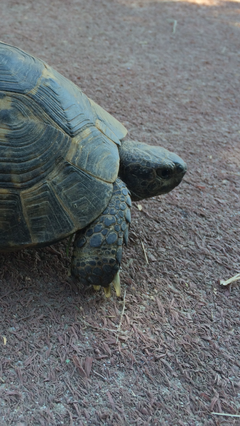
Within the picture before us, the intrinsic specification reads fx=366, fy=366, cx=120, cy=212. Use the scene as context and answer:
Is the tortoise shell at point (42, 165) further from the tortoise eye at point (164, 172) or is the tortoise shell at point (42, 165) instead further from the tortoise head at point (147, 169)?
the tortoise eye at point (164, 172)

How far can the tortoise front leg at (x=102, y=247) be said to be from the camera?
2.21 m

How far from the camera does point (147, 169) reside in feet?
8.65

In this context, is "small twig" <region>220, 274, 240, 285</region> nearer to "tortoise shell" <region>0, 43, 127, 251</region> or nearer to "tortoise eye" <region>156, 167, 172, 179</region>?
"tortoise eye" <region>156, 167, 172, 179</region>

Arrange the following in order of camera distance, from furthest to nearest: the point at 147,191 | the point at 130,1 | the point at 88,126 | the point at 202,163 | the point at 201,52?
the point at 130,1, the point at 201,52, the point at 202,163, the point at 147,191, the point at 88,126

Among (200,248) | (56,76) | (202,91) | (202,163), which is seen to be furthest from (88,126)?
(202,91)

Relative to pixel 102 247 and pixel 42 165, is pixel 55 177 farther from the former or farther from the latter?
pixel 102 247

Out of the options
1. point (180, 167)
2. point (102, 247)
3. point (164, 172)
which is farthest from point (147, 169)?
point (102, 247)

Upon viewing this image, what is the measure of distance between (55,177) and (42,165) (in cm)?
10

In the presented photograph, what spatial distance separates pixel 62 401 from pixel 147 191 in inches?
59.5

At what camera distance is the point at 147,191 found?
9.00 ft

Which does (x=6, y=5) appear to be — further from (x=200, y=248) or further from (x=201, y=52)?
(x=200, y=248)

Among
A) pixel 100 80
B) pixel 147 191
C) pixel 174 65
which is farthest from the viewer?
pixel 174 65

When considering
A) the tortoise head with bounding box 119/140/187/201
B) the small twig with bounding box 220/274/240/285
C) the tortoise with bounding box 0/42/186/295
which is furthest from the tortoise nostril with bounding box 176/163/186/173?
the small twig with bounding box 220/274/240/285

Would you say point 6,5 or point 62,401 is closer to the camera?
point 62,401
